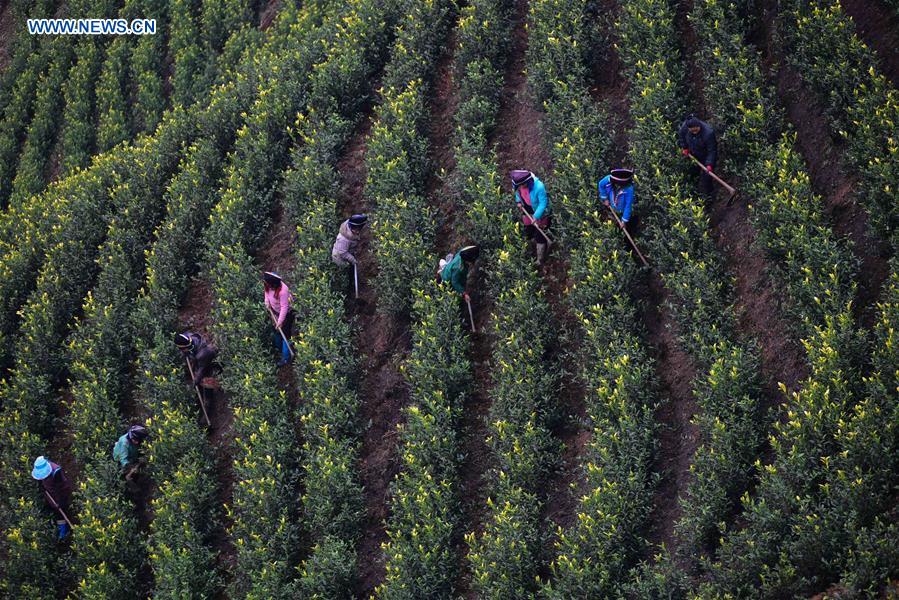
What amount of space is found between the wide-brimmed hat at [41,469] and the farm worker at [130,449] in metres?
0.86

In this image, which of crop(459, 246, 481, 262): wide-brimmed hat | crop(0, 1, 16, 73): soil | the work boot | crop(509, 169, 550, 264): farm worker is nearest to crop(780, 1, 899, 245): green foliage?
crop(509, 169, 550, 264): farm worker

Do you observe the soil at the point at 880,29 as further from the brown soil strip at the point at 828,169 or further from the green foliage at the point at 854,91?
the brown soil strip at the point at 828,169

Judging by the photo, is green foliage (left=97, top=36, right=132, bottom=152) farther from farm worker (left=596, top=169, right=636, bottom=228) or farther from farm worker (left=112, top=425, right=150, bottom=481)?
farm worker (left=596, top=169, right=636, bottom=228)

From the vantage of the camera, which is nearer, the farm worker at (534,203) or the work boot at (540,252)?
the farm worker at (534,203)

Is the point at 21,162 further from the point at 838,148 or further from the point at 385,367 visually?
the point at 838,148

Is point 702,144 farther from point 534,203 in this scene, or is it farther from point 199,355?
point 199,355

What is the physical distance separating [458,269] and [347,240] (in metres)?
1.91

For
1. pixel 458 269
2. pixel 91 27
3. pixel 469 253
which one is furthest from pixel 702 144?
pixel 91 27

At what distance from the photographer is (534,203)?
1220 centimetres

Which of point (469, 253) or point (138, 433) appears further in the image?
point (138, 433)

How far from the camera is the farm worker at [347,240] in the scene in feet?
42.5

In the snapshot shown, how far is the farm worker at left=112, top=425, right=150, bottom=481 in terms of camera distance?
13164 millimetres

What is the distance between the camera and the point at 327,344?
1279 centimetres

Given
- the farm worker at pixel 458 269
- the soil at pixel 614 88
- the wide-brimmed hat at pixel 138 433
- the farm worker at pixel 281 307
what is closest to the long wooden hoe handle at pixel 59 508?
the wide-brimmed hat at pixel 138 433
